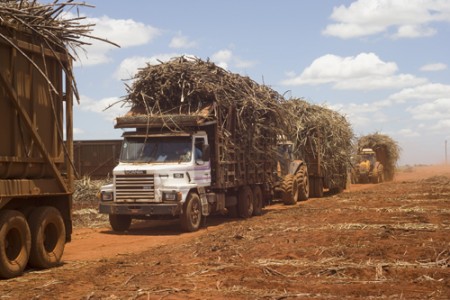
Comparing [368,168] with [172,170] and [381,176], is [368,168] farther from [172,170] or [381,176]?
[172,170]

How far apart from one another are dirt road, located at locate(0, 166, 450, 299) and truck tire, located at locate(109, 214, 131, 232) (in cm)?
76

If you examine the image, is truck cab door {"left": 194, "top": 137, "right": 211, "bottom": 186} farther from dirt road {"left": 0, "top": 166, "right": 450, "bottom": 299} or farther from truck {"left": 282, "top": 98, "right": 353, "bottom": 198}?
truck {"left": 282, "top": 98, "right": 353, "bottom": 198}

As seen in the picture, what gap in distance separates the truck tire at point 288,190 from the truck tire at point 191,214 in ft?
28.2

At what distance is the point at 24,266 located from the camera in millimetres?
9711

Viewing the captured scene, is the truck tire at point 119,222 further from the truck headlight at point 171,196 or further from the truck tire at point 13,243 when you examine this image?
the truck tire at point 13,243

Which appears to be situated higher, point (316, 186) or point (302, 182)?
point (302, 182)

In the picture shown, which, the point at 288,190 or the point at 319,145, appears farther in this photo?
the point at 319,145

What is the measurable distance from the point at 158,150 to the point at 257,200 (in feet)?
18.0

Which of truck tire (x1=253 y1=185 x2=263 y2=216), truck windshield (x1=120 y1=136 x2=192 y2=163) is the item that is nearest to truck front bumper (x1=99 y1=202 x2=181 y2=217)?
truck windshield (x1=120 y1=136 x2=192 y2=163)

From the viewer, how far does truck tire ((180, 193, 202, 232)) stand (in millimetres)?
15875

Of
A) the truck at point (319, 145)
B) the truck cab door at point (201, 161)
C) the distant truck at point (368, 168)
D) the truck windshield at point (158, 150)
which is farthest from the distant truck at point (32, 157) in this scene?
the distant truck at point (368, 168)

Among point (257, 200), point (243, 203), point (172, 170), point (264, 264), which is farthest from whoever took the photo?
point (257, 200)

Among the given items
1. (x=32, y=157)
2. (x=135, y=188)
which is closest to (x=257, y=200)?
(x=135, y=188)

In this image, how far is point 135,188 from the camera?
1600cm
